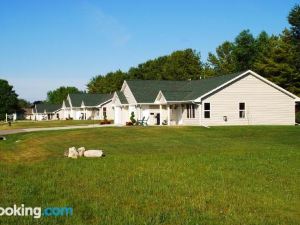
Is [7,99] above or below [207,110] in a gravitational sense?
above

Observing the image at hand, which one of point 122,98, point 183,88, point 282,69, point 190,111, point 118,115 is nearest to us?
point 190,111

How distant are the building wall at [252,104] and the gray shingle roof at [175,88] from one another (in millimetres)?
1230

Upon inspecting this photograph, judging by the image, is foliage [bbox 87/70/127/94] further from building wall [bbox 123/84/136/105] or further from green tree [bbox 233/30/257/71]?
building wall [bbox 123/84/136/105]

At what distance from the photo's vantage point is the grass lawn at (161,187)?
1091cm

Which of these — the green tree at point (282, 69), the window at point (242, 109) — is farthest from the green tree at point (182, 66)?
the window at point (242, 109)

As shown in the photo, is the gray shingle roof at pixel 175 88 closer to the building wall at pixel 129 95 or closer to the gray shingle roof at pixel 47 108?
the building wall at pixel 129 95

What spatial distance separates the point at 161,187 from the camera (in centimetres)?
1438

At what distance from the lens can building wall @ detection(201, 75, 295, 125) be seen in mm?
45500

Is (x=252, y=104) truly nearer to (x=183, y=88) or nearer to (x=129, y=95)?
(x=183, y=88)

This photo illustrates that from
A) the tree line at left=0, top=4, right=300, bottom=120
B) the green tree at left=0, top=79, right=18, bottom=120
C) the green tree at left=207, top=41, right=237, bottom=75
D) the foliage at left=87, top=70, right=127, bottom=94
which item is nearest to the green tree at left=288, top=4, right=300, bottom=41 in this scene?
the tree line at left=0, top=4, right=300, bottom=120

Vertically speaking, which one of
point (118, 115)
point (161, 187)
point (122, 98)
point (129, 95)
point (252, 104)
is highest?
point (129, 95)

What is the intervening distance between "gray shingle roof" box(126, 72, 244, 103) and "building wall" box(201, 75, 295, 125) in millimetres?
1230

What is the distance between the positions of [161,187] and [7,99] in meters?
123

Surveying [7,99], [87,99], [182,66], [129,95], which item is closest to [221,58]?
[182,66]
